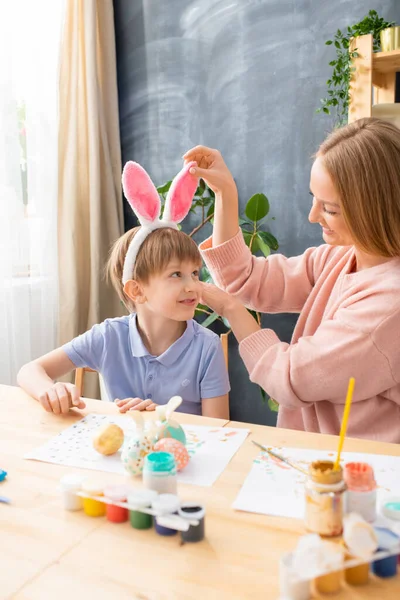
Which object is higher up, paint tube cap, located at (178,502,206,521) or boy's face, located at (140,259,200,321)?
boy's face, located at (140,259,200,321)

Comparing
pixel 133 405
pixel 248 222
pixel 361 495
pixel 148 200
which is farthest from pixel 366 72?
pixel 361 495

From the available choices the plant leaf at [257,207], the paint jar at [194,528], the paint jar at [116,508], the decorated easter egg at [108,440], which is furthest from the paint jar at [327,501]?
the plant leaf at [257,207]

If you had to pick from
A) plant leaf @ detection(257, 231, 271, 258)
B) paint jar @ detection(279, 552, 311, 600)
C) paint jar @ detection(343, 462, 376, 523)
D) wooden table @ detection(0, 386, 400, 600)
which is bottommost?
wooden table @ detection(0, 386, 400, 600)

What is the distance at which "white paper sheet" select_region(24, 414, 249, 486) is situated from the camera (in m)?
0.94

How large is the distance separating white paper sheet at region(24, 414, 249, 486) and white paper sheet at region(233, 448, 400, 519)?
6 centimetres

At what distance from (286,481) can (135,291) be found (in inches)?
29.8

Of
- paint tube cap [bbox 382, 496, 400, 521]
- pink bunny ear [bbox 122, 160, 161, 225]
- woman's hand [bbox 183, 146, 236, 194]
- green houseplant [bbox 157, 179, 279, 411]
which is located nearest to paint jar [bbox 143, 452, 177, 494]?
paint tube cap [bbox 382, 496, 400, 521]

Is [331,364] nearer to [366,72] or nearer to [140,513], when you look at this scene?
[140,513]

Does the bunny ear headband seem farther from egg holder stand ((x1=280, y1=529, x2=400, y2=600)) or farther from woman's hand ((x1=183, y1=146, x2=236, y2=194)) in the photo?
egg holder stand ((x1=280, y1=529, x2=400, y2=600))

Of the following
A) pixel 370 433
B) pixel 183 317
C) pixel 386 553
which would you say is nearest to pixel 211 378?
pixel 183 317

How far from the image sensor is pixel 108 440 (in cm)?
100

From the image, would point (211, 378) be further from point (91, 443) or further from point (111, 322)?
point (91, 443)

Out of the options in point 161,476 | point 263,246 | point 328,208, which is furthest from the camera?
point 263,246

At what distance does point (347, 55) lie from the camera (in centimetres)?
216
